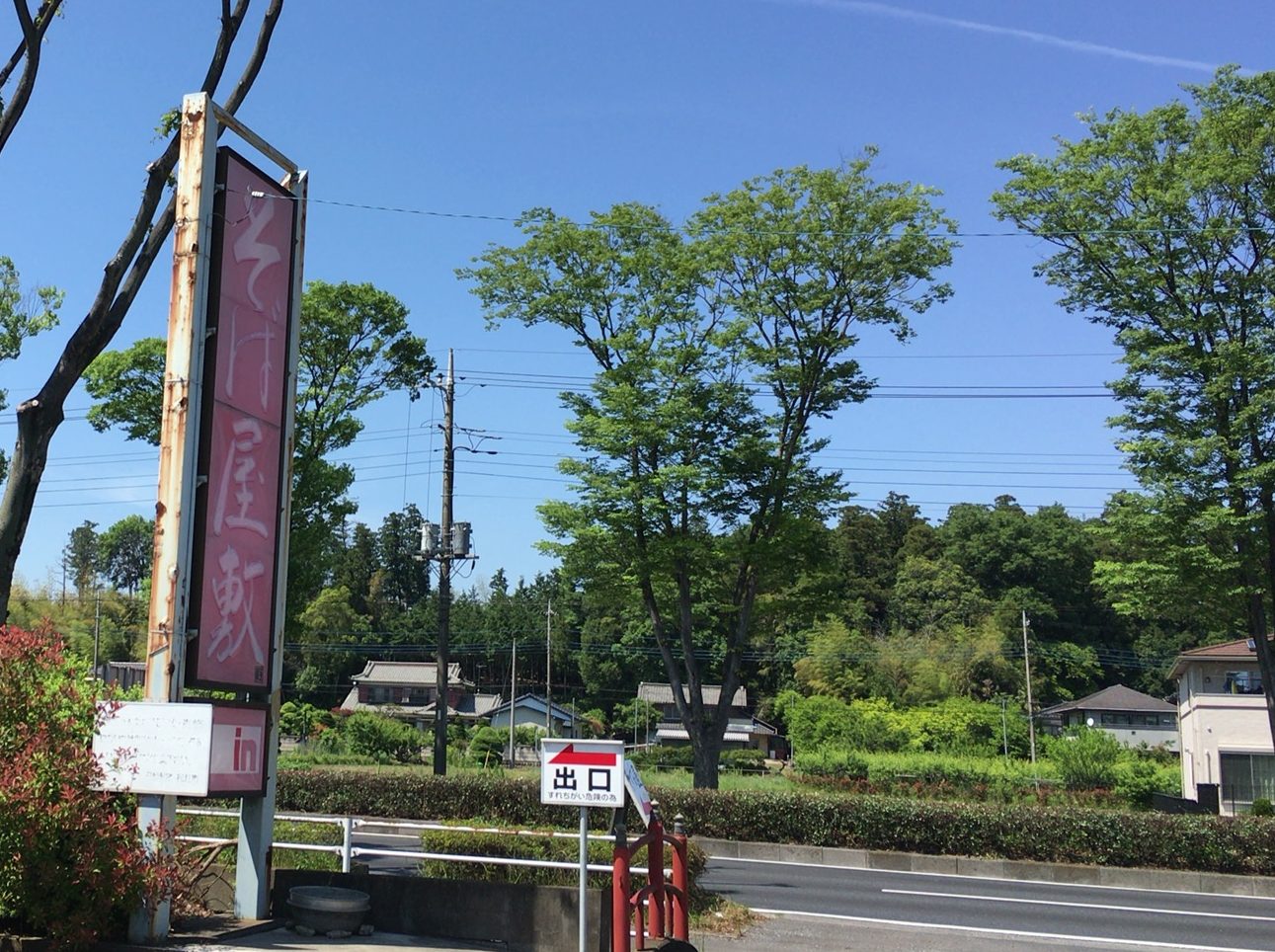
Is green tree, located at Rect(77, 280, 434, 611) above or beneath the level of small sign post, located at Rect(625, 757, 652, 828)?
above

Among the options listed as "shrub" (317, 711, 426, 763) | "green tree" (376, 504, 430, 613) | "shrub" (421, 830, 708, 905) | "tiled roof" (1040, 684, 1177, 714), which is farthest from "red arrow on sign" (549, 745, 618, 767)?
"green tree" (376, 504, 430, 613)

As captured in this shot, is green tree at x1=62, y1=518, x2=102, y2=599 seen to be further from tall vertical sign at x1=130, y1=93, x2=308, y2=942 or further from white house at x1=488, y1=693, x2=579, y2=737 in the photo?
tall vertical sign at x1=130, y1=93, x2=308, y2=942

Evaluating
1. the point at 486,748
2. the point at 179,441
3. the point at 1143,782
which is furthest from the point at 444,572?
the point at 486,748

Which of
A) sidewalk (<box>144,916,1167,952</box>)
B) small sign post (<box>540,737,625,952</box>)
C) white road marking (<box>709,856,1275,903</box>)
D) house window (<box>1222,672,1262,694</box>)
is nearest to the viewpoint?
small sign post (<box>540,737,625,952</box>)

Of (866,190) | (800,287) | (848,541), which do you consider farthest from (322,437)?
(848,541)

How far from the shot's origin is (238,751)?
8945mm

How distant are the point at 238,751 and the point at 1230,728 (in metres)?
38.5

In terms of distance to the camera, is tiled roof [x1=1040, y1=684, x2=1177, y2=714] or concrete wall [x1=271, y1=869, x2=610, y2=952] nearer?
concrete wall [x1=271, y1=869, x2=610, y2=952]

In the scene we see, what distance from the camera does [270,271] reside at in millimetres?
10125

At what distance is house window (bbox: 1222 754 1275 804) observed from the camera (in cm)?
3775

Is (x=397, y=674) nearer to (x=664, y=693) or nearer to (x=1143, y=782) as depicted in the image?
(x=664, y=693)

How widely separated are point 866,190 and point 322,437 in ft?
46.9

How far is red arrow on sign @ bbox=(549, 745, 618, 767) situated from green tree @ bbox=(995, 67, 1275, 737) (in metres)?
18.9

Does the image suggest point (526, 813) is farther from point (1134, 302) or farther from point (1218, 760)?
point (1218, 760)
